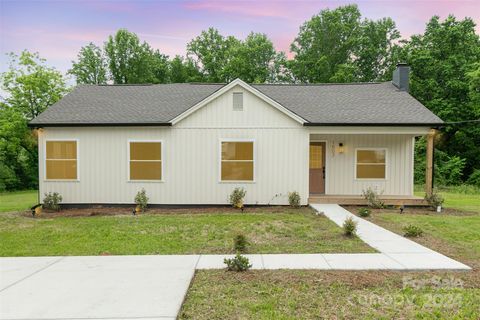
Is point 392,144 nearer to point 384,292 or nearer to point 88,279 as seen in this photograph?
point 384,292

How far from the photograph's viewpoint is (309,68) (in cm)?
3189

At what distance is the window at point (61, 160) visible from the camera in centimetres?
1181

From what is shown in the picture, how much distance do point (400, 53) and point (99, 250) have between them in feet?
97.4

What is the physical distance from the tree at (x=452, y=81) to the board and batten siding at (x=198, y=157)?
19057mm

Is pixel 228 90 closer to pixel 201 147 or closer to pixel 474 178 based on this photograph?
pixel 201 147

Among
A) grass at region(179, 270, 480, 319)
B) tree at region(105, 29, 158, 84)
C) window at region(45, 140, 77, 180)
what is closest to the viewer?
grass at region(179, 270, 480, 319)

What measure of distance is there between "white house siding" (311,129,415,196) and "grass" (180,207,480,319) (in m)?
7.22

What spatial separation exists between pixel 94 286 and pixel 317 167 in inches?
404

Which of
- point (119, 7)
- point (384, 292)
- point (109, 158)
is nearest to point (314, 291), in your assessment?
point (384, 292)

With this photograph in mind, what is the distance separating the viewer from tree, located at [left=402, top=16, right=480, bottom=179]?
24.5 metres

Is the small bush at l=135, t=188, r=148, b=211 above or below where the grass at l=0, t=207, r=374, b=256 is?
above

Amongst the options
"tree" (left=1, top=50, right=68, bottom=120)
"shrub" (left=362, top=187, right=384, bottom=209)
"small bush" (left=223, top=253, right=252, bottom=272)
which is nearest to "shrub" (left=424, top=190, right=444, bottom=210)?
"shrub" (left=362, top=187, right=384, bottom=209)

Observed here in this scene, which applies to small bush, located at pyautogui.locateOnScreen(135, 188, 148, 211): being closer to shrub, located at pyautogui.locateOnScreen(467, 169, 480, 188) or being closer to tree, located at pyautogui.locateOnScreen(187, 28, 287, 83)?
tree, located at pyautogui.locateOnScreen(187, 28, 287, 83)

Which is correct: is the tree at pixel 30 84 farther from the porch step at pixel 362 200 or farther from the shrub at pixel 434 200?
the shrub at pixel 434 200
